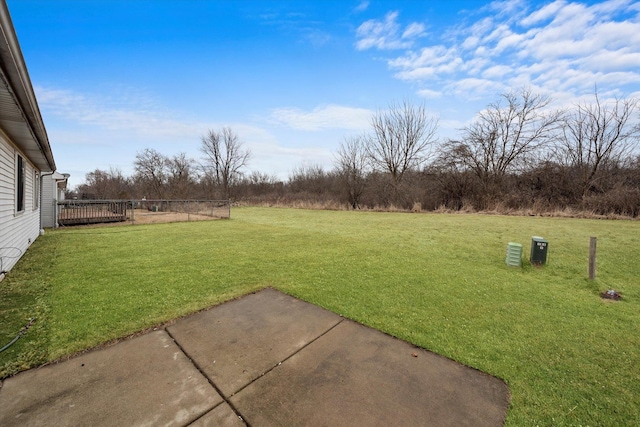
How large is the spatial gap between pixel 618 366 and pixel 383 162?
20.0m

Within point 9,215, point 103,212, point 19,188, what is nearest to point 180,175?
point 103,212

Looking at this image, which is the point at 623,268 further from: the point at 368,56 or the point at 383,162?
the point at 383,162

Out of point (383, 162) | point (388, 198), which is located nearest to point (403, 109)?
point (383, 162)

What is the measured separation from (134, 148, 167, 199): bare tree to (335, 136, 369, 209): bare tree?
18.7m

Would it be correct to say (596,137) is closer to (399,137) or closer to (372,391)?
(399,137)

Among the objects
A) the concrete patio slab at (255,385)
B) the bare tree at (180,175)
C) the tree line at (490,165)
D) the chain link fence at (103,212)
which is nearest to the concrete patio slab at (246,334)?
the concrete patio slab at (255,385)

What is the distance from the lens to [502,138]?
17656 mm

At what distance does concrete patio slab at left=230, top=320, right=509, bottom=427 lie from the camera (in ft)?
4.89

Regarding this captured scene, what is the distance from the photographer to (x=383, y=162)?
21.0m

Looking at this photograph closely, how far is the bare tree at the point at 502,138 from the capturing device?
16828 mm

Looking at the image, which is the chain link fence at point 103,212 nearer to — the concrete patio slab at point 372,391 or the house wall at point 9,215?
the house wall at point 9,215

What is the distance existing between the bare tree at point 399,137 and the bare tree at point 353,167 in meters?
0.83

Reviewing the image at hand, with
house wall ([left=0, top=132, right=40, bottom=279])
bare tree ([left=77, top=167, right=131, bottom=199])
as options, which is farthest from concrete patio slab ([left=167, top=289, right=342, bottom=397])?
bare tree ([left=77, top=167, right=131, bottom=199])

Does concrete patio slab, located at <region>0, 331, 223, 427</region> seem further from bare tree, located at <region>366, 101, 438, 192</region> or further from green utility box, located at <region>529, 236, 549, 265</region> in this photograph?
bare tree, located at <region>366, 101, 438, 192</region>
